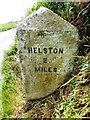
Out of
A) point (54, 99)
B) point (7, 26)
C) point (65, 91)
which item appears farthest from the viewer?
point (7, 26)

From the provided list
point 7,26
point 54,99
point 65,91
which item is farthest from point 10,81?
point 7,26

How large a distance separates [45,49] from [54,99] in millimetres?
478

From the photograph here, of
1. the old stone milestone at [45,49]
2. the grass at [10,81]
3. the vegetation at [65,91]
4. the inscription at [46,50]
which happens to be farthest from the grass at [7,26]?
the inscription at [46,50]

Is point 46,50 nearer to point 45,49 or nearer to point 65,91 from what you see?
point 45,49

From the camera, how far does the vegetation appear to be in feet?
10.3

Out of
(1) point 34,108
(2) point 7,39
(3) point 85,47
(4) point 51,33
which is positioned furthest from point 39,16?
(2) point 7,39

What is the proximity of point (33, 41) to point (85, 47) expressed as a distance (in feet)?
1.70

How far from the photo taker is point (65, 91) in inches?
138

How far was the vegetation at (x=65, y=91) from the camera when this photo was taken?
3.15 metres

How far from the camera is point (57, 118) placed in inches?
124

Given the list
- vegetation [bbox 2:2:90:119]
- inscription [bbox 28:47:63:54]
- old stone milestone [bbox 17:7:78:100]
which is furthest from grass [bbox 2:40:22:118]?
inscription [bbox 28:47:63:54]

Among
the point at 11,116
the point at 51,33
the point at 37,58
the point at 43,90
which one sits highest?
the point at 51,33

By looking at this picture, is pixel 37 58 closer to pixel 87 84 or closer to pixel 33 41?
pixel 33 41

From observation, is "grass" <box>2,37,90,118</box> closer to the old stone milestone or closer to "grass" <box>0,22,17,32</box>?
the old stone milestone
